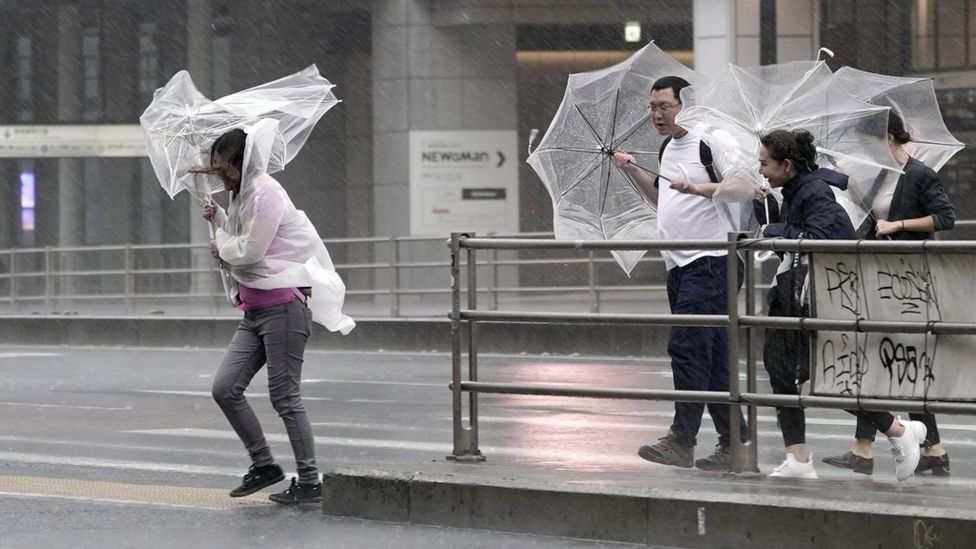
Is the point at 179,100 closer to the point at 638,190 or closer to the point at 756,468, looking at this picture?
the point at 638,190

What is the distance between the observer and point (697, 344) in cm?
821

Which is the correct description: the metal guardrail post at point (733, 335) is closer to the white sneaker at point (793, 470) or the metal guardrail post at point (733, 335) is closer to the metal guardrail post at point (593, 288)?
the white sneaker at point (793, 470)

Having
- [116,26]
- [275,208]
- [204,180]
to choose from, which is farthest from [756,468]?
[116,26]

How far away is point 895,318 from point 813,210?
867mm

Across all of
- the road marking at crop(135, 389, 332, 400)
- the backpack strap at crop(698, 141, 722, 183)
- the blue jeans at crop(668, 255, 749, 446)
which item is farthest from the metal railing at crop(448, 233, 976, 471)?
the road marking at crop(135, 389, 332, 400)

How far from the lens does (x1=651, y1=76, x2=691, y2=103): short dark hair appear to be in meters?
8.54

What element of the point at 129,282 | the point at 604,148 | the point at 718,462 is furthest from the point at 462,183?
the point at 718,462

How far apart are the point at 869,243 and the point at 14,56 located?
27785mm

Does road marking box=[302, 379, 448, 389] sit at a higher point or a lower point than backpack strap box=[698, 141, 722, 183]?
lower

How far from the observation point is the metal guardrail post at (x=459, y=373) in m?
8.02

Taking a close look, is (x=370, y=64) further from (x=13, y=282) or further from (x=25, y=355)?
(x=25, y=355)

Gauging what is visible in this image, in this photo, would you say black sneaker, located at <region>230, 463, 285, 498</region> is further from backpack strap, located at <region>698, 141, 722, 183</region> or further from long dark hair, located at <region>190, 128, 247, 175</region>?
backpack strap, located at <region>698, 141, 722, 183</region>

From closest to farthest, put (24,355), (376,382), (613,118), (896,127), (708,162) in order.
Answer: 1. (708,162)
2. (896,127)
3. (613,118)
4. (376,382)
5. (24,355)

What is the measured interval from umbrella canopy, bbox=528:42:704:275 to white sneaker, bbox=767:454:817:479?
1.63 meters
